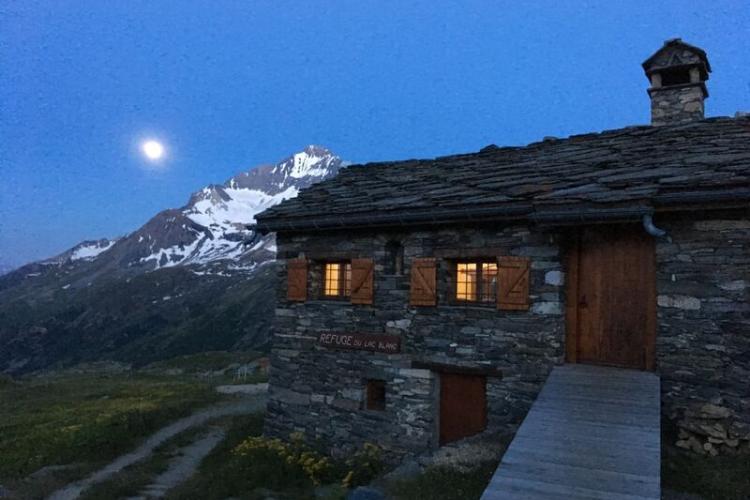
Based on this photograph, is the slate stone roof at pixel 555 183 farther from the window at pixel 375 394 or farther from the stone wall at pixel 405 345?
the window at pixel 375 394

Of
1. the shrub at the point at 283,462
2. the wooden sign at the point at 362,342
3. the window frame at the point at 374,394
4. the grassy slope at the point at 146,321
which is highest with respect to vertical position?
the wooden sign at the point at 362,342

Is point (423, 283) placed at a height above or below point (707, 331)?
above

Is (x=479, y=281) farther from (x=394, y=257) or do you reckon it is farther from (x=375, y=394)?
(x=375, y=394)

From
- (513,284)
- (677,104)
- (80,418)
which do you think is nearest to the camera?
(513,284)

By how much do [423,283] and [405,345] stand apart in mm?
1265

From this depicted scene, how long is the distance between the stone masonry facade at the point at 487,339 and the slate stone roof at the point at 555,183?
1.68ft

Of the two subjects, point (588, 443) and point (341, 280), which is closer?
point (588, 443)

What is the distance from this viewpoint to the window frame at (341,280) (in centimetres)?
1100

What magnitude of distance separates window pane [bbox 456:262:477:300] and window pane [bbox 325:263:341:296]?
2.82m

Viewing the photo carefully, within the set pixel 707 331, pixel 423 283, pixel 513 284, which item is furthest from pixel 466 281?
pixel 707 331

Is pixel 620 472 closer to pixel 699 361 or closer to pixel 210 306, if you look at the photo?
pixel 699 361

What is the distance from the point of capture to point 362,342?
33.7 ft

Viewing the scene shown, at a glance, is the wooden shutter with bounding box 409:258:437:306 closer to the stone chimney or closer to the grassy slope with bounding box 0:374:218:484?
the stone chimney

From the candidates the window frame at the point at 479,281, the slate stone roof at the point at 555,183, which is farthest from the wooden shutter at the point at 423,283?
the slate stone roof at the point at 555,183
